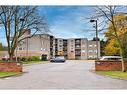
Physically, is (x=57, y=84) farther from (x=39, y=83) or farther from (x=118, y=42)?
(x=118, y=42)

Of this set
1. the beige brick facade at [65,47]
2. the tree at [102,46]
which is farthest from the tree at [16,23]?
the tree at [102,46]

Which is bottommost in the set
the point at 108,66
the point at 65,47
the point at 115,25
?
the point at 108,66

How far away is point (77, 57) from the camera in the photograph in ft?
58.1

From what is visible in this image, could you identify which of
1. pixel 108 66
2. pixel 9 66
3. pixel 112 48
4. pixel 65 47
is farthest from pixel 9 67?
pixel 112 48

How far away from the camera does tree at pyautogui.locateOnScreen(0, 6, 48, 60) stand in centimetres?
1855

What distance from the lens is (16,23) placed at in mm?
19344

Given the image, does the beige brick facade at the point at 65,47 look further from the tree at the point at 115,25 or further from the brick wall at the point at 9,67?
the tree at the point at 115,25

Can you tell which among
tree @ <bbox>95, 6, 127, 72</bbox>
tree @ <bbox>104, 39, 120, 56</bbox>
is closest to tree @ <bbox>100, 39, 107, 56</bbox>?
tree @ <bbox>104, 39, 120, 56</bbox>

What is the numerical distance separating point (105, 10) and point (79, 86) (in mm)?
6415

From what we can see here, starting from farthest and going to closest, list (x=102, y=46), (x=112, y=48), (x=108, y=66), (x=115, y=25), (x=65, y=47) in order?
(x=108, y=66), (x=112, y=48), (x=115, y=25), (x=102, y=46), (x=65, y=47)

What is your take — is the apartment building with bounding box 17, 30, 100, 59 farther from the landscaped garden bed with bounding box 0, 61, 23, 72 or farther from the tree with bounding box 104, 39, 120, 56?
the landscaped garden bed with bounding box 0, 61, 23, 72

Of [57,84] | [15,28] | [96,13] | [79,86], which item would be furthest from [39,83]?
[15,28]

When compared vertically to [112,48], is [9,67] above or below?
below

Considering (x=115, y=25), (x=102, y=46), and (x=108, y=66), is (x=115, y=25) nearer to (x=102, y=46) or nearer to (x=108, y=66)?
(x=102, y=46)
